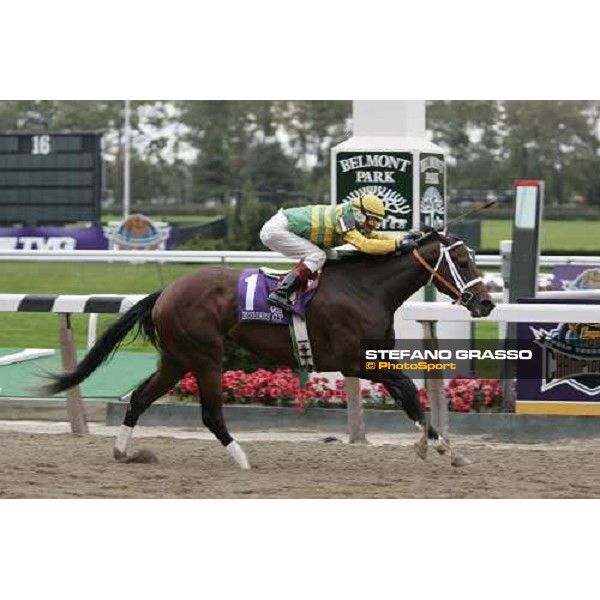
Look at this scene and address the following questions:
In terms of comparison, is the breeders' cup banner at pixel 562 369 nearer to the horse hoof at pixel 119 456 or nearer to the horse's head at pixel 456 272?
the horse's head at pixel 456 272

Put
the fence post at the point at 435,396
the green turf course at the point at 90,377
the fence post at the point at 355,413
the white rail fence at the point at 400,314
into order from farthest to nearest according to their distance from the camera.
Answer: the green turf course at the point at 90,377, the fence post at the point at 355,413, the fence post at the point at 435,396, the white rail fence at the point at 400,314

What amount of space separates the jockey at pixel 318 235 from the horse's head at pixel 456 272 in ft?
0.42

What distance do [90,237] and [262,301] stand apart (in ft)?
65.5

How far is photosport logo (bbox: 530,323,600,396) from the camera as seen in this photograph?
25.7 ft

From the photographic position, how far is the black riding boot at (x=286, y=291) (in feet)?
21.8

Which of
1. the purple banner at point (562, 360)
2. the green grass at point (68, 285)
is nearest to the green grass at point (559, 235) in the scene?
the green grass at point (68, 285)

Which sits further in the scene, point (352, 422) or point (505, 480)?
point (352, 422)

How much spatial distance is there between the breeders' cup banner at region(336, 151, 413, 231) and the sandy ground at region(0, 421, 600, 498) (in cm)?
174

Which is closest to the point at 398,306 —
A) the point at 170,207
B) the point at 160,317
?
the point at 160,317

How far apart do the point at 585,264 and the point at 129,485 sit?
6973 millimetres

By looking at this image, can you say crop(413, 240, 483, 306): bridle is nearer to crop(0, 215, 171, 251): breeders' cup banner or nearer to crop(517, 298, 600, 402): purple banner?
crop(517, 298, 600, 402): purple banner

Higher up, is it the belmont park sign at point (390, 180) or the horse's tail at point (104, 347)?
the belmont park sign at point (390, 180)

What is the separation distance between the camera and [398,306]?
22.6 feet

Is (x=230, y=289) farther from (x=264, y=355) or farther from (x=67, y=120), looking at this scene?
(x=67, y=120)
